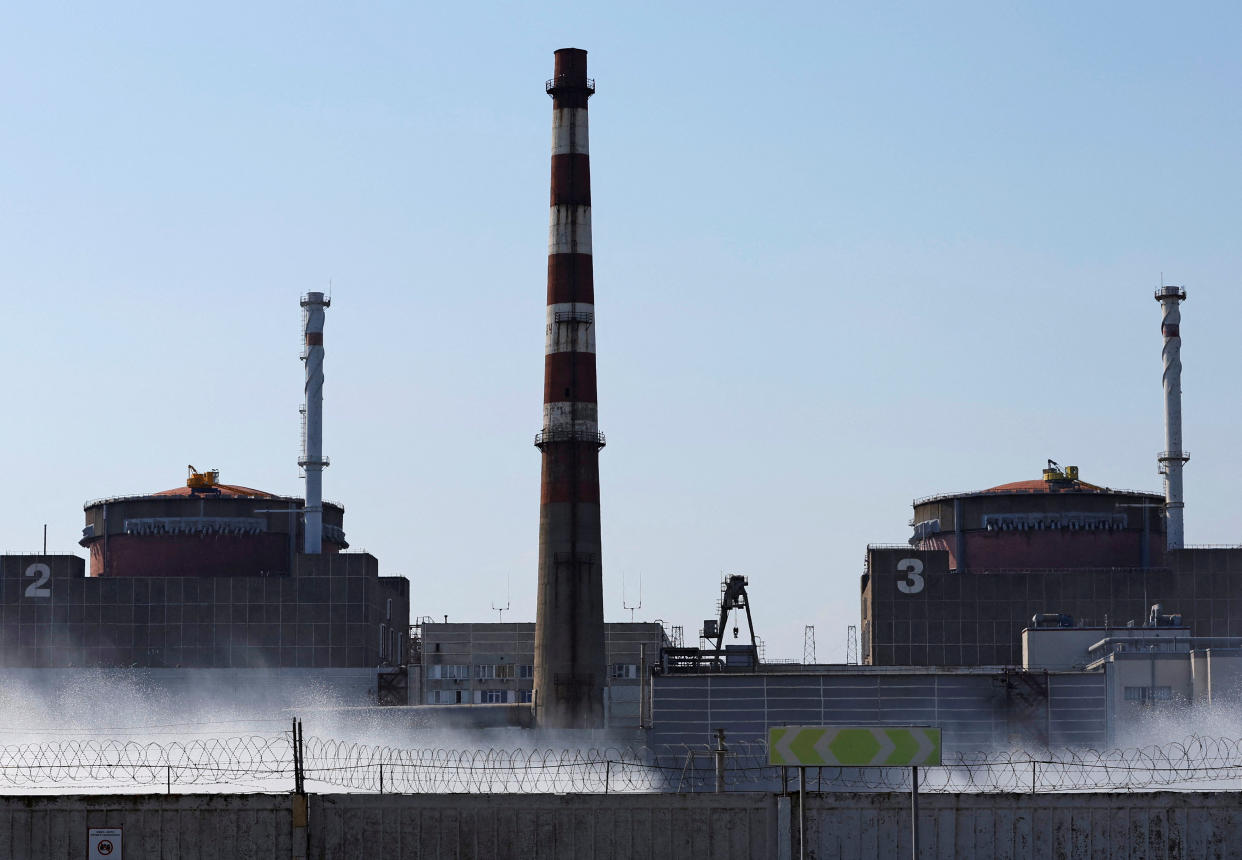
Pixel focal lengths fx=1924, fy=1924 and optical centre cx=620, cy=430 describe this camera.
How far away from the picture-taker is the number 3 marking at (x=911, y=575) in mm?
101375

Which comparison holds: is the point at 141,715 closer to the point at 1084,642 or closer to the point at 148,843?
the point at 1084,642

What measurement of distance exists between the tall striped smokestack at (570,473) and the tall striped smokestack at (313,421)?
23.2 metres

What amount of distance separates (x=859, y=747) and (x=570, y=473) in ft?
170

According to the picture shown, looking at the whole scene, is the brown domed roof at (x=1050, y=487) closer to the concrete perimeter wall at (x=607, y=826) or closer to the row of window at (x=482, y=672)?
the row of window at (x=482, y=672)

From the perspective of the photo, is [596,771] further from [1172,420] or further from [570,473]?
[1172,420]

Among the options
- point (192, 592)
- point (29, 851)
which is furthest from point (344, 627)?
point (29, 851)

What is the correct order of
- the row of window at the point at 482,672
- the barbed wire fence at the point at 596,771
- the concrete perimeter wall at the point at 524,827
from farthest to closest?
the row of window at the point at 482,672 → the barbed wire fence at the point at 596,771 → the concrete perimeter wall at the point at 524,827

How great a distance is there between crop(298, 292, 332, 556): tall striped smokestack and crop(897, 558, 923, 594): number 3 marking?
31.8m

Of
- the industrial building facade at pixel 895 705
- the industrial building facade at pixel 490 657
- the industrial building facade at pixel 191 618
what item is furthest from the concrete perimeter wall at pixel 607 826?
the industrial building facade at pixel 490 657

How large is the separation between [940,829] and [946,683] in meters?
41.0

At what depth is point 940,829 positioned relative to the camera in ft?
131

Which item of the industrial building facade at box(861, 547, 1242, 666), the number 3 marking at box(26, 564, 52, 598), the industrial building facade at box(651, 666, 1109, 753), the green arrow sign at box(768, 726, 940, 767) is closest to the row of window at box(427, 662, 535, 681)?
the number 3 marking at box(26, 564, 52, 598)

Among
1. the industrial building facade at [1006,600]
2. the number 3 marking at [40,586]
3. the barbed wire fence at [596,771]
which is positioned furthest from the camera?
the number 3 marking at [40,586]

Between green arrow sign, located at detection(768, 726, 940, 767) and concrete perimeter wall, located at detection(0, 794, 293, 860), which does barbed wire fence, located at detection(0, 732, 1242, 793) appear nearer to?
concrete perimeter wall, located at detection(0, 794, 293, 860)
